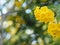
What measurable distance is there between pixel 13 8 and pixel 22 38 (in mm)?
240

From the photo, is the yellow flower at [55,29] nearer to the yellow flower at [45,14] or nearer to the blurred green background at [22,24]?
the yellow flower at [45,14]

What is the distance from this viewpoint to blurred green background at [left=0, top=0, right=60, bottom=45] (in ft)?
4.27

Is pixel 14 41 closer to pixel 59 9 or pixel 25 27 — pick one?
pixel 25 27

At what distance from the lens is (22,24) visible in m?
1.36

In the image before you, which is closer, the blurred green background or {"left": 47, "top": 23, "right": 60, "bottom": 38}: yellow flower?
{"left": 47, "top": 23, "right": 60, "bottom": 38}: yellow flower

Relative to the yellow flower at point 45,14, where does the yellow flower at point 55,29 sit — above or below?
below

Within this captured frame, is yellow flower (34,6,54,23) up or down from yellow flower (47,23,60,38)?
up

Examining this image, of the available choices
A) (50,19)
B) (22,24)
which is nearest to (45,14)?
(50,19)

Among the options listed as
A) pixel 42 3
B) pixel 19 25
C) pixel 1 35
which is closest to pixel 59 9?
pixel 42 3

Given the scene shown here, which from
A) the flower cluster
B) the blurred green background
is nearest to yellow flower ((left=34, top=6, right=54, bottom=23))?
the flower cluster

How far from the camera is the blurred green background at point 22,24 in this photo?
130 centimetres

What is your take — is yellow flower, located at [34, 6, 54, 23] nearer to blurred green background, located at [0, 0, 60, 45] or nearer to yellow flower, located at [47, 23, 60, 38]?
yellow flower, located at [47, 23, 60, 38]

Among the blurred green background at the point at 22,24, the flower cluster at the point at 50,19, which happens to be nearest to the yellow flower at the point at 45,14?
the flower cluster at the point at 50,19

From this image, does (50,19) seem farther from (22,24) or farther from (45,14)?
(22,24)
